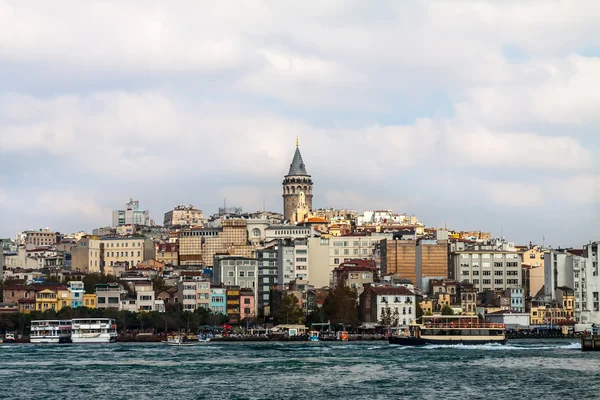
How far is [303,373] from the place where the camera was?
57.6 meters

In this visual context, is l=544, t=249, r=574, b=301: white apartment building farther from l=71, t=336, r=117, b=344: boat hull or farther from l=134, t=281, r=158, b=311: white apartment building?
l=71, t=336, r=117, b=344: boat hull

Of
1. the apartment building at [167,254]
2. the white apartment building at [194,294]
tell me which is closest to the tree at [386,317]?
the white apartment building at [194,294]

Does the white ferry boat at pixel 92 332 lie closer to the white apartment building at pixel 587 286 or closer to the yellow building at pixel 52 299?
the yellow building at pixel 52 299

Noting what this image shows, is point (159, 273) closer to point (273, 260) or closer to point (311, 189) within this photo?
point (273, 260)

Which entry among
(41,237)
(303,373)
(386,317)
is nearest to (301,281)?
(386,317)

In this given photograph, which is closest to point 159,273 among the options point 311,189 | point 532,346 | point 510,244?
point 510,244

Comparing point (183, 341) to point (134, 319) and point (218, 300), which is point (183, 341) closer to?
point (134, 319)

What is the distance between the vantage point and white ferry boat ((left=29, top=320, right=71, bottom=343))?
306 ft

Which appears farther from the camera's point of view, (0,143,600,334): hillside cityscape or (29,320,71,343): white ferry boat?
(0,143,600,334): hillside cityscape

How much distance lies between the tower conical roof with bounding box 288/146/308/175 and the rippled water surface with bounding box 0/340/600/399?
361 feet

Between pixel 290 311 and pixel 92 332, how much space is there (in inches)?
654

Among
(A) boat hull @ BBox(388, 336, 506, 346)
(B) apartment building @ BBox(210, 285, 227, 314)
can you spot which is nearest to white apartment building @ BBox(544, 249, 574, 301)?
(B) apartment building @ BBox(210, 285, 227, 314)

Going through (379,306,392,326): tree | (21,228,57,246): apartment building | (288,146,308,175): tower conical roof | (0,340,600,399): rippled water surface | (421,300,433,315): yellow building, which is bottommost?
(0,340,600,399): rippled water surface

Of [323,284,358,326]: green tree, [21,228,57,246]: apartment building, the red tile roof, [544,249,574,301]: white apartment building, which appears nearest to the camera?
[323,284,358,326]: green tree
